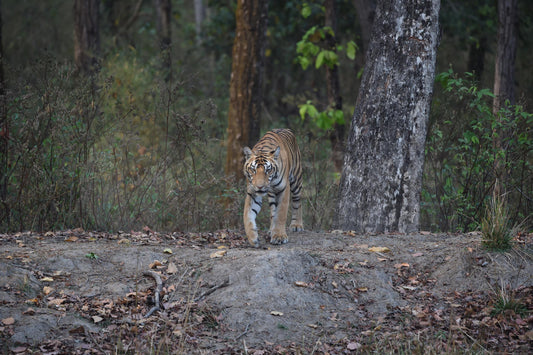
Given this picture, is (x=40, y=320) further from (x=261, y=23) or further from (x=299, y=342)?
(x=261, y=23)

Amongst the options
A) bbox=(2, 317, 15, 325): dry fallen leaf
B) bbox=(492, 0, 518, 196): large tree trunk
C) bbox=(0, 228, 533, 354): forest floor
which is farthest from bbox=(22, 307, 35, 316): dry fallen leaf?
bbox=(492, 0, 518, 196): large tree trunk

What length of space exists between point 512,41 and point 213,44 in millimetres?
10412

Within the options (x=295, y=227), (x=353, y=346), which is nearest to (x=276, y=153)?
(x=295, y=227)

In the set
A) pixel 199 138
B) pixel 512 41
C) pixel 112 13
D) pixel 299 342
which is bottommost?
pixel 299 342

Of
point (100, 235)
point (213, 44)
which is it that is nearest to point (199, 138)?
point (100, 235)

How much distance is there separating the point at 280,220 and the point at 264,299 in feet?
5.96

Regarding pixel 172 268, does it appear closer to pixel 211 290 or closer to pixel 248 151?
pixel 211 290

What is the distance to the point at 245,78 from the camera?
31.2 feet

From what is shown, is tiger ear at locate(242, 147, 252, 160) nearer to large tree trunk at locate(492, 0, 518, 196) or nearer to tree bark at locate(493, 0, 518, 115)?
A: large tree trunk at locate(492, 0, 518, 196)

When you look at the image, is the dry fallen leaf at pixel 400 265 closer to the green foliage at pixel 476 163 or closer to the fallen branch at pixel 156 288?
the green foliage at pixel 476 163

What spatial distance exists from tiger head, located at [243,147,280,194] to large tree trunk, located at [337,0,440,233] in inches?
47.8

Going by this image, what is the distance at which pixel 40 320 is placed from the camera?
14.5 feet

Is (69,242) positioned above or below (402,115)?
below

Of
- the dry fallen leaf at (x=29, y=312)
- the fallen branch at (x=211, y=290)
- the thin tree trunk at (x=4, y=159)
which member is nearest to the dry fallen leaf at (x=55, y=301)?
the dry fallen leaf at (x=29, y=312)
